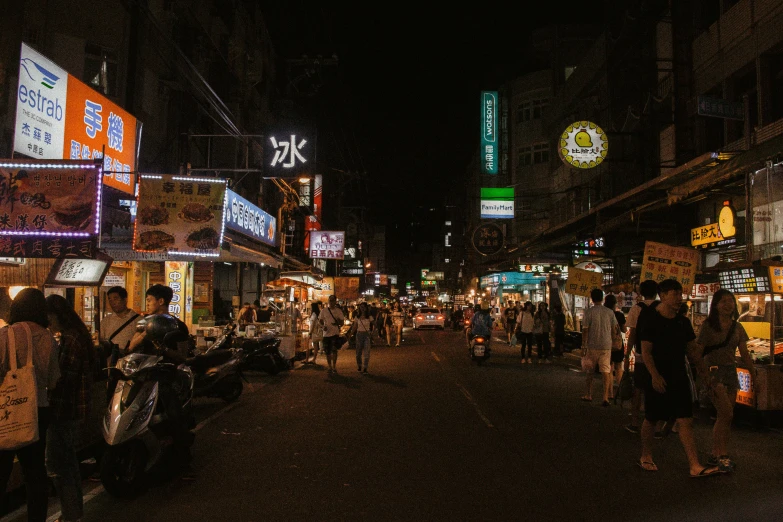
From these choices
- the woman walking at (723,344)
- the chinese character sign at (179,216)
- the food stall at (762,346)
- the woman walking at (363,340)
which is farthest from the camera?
the woman walking at (363,340)

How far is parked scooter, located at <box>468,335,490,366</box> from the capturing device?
1928 cm

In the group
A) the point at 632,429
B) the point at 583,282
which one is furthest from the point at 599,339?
the point at 583,282

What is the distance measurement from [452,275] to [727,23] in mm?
80114

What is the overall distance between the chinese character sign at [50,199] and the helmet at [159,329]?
2381 millimetres

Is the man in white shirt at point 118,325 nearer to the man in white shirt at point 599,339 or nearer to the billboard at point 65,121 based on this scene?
the billboard at point 65,121

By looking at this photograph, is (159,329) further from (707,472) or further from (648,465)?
(707,472)

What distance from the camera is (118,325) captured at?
7.83 metres

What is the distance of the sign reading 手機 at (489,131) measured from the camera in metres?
42.8

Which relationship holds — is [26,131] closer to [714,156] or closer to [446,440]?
[446,440]

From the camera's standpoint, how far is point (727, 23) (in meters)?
17.5

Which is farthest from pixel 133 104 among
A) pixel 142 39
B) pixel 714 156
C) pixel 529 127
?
pixel 529 127

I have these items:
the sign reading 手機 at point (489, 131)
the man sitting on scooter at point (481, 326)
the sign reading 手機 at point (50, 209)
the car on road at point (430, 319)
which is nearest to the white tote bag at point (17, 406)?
the sign reading 手機 at point (50, 209)

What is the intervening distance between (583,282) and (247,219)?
10.2m

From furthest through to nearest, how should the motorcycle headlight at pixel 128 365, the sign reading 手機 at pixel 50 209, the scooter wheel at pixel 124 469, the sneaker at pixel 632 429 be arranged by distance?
1. the sneaker at pixel 632 429
2. the sign reading 手機 at pixel 50 209
3. the motorcycle headlight at pixel 128 365
4. the scooter wheel at pixel 124 469
